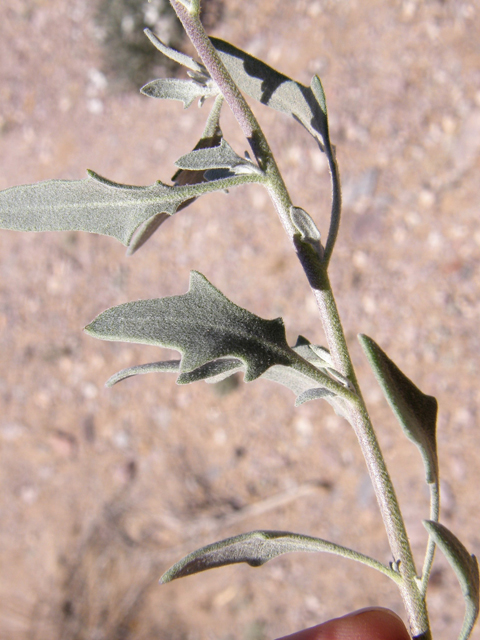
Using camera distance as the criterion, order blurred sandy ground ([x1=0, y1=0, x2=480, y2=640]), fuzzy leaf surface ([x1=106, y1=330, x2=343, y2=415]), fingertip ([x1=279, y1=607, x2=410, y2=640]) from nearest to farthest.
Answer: fuzzy leaf surface ([x1=106, y1=330, x2=343, y2=415]) < fingertip ([x1=279, y1=607, x2=410, y2=640]) < blurred sandy ground ([x1=0, y1=0, x2=480, y2=640])

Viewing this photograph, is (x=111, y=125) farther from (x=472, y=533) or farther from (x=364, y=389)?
(x=472, y=533)

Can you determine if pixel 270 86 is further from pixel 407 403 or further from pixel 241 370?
pixel 407 403

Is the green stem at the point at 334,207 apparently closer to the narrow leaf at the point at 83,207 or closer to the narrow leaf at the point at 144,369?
the narrow leaf at the point at 83,207

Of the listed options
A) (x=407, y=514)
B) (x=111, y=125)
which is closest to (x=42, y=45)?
(x=111, y=125)

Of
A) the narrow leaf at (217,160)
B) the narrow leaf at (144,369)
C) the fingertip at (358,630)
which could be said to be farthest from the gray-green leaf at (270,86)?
the fingertip at (358,630)

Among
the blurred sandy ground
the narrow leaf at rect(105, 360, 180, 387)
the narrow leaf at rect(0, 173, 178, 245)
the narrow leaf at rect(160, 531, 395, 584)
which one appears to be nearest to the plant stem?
the narrow leaf at rect(160, 531, 395, 584)

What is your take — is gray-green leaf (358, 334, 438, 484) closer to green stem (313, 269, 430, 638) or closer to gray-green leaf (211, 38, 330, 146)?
green stem (313, 269, 430, 638)

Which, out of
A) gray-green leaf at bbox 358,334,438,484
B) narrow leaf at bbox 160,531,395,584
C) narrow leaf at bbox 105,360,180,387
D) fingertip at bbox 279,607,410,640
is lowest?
fingertip at bbox 279,607,410,640

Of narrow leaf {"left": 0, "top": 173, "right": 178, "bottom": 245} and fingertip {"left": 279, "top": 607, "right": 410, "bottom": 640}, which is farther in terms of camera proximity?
fingertip {"left": 279, "top": 607, "right": 410, "bottom": 640}
